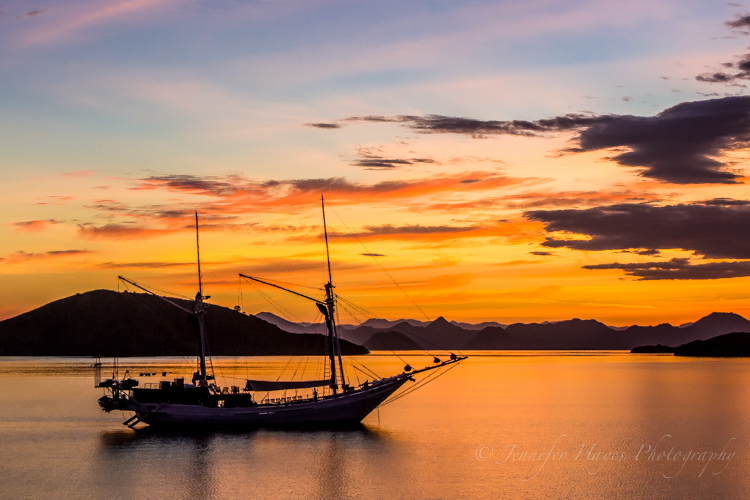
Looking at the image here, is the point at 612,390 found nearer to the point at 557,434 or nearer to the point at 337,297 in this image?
the point at 557,434

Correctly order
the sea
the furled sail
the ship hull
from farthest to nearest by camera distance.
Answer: the furled sail < the ship hull < the sea

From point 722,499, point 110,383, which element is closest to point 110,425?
point 110,383

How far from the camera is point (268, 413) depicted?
77250mm

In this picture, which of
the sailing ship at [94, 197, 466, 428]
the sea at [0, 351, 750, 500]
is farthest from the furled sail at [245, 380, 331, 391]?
the sea at [0, 351, 750, 500]

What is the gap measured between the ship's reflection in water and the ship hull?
1.12 metres

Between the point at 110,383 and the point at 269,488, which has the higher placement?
the point at 110,383

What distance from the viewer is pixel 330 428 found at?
79188mm

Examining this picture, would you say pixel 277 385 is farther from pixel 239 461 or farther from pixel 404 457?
pixel 404 457

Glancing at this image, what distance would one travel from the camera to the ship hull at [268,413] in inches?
3041

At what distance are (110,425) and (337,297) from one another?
32112 millimetres

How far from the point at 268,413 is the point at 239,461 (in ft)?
46.4

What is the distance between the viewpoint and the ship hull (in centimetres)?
7725

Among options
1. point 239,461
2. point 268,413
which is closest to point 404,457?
point 239,461

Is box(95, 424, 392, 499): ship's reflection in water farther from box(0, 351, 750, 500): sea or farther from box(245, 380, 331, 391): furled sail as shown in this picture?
box(245, 380, 331, 391): furled sail
